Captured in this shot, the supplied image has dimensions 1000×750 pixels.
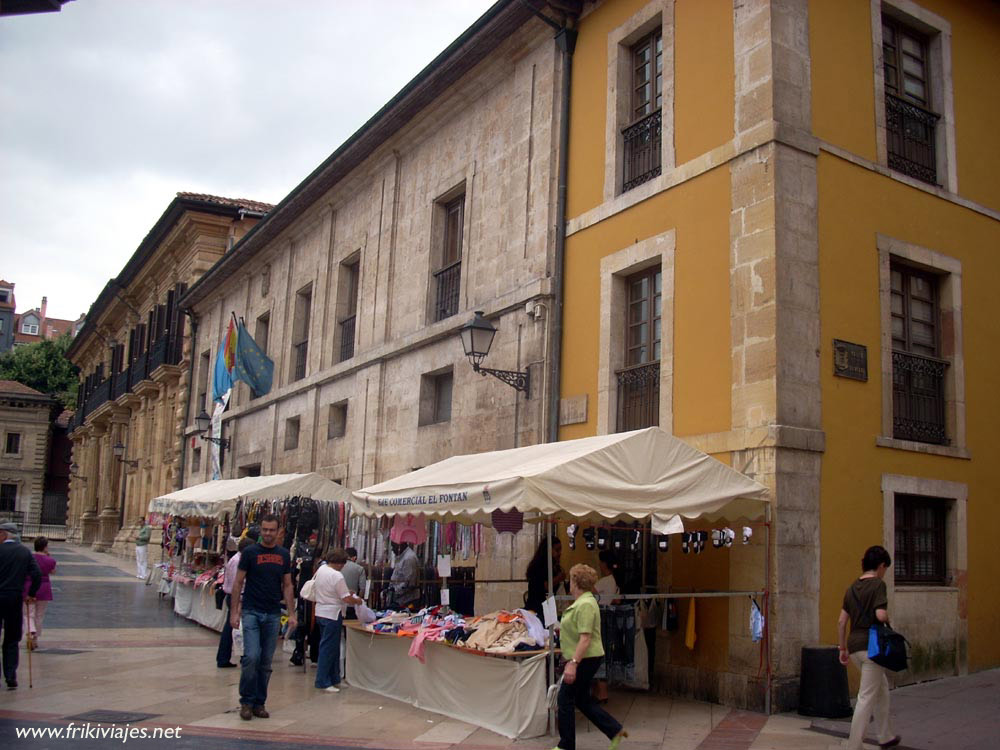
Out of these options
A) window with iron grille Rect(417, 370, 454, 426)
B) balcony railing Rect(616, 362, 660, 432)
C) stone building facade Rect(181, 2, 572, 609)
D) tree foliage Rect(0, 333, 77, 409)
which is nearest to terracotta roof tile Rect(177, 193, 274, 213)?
stone building facade Rect(181, 2, 572, 609)

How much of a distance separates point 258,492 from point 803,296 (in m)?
8.73

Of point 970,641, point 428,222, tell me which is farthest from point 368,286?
point 970,641

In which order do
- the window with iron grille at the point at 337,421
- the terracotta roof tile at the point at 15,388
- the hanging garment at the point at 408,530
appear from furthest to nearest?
the terracotta roof tile at the point at 15,388 < the window with iron grille at the point at 337,421 < the hanging garment at the point at 408,530

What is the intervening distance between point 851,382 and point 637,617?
A: 3.20m

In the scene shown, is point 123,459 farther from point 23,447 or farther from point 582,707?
point 582,707

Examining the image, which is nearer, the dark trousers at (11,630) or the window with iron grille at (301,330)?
the dark trousers at (11,630)

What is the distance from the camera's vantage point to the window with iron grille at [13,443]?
66.6m

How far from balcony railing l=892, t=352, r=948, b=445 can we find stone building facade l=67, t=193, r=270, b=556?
24.9m

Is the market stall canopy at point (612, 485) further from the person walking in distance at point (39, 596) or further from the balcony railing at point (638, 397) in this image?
the person walking in distance at point (39, 596)

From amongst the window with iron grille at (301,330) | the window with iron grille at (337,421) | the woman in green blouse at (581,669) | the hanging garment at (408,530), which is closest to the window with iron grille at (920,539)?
the woman in green blouse at (581,669)

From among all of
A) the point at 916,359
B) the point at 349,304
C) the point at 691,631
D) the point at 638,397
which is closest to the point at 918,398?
the point at 916,359

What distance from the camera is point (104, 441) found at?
48062mm

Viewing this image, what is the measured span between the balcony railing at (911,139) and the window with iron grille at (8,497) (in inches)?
2655

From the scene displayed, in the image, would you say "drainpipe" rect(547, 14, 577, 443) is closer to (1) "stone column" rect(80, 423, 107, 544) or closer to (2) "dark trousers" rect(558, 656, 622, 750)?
(2) "dark trousers" rect(558, 656, 622, 750)
